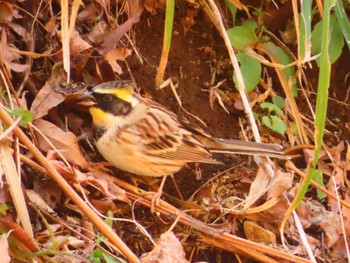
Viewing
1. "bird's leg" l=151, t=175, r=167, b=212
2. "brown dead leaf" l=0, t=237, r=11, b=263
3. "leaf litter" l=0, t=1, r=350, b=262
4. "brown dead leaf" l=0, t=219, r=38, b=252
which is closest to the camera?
"brown dead leaf" l=0, t=237, r=11, b=263

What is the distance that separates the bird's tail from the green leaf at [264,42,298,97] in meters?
0.42

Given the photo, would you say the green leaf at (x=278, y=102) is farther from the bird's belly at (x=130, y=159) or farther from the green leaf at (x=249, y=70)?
the bird's belly at (x=130, y=159)

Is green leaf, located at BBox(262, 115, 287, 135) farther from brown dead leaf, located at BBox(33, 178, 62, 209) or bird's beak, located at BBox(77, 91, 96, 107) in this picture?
brown dead leaf, located at BBox(33, 178, 62, 209)

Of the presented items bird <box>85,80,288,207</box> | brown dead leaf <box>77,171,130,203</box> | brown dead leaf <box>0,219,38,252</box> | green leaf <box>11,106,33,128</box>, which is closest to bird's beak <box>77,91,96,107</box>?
bird <box>85,80,288,207</box>

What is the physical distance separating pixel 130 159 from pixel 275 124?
78 cm

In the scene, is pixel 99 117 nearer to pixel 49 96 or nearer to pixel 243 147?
pixel 49 96

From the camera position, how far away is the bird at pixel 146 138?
3.64 m

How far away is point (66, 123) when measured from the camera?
365 centimetres

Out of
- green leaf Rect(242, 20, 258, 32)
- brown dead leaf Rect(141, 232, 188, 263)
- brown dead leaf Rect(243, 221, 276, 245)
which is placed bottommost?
brown dead leaf Rect(243, 221, 276, 245)

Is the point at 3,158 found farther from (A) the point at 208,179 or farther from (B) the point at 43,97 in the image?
(A) the point at 208,179

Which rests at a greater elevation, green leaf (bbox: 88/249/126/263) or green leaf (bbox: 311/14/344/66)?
green leaf (bbox: 311/14/344/66)

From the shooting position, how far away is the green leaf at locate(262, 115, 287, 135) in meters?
4.09

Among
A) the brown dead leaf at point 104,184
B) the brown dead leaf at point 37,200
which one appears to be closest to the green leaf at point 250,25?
the brown dead leaf at point 104,184

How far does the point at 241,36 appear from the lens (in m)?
4.09
